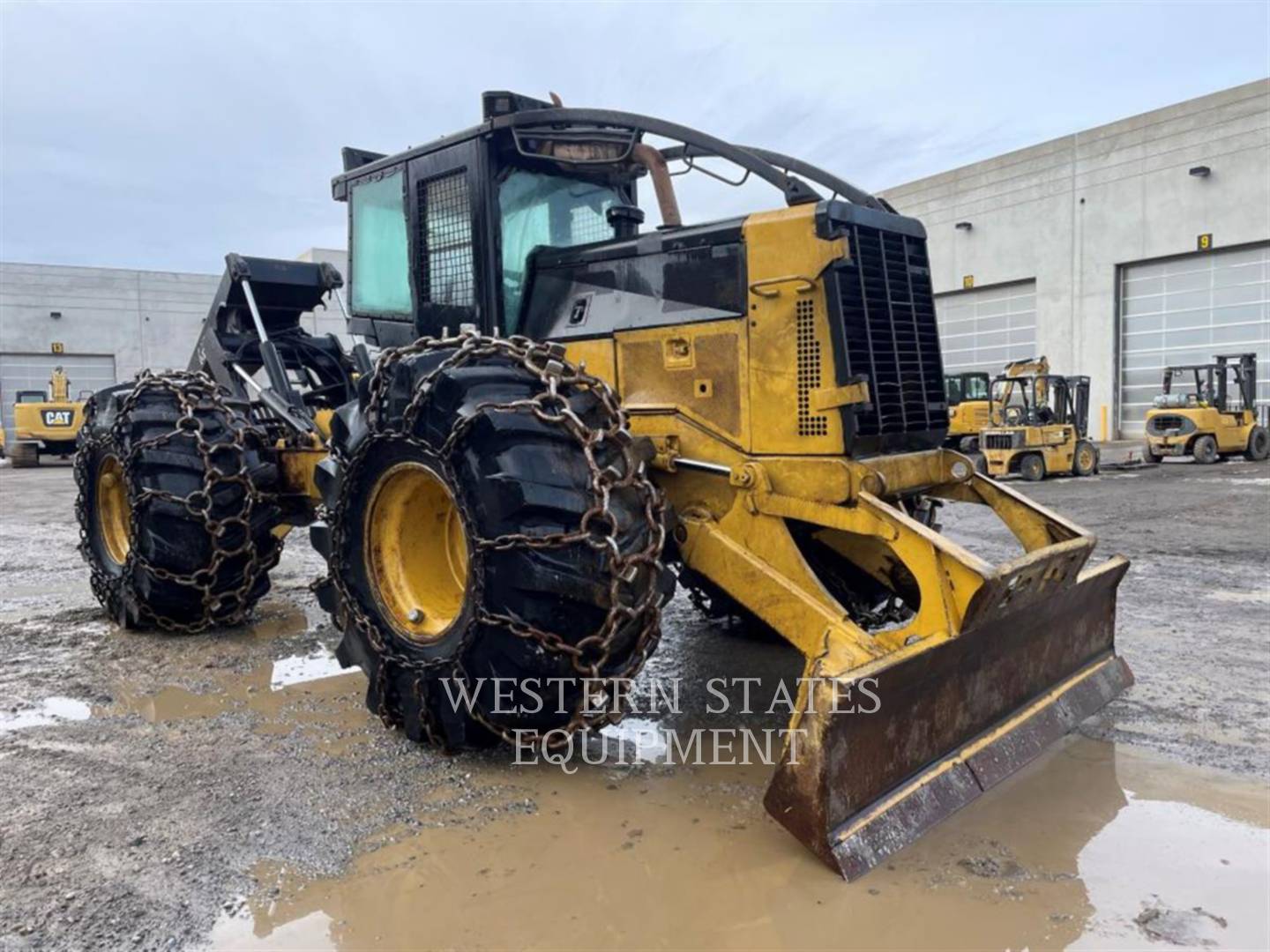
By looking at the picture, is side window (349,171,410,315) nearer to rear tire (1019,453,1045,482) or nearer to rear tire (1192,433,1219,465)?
rear tire (1019,453,1045,482)

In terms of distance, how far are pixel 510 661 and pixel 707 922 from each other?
1.07 m

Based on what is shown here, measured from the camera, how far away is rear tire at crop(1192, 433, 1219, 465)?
19969mm

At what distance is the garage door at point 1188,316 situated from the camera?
23.8 metres

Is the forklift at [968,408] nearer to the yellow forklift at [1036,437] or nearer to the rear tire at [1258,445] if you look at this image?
the yellow forklift at [1036,437]

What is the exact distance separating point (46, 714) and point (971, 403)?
66.3ft

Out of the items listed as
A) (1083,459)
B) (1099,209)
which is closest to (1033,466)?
(1083,459)

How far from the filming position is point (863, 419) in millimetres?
3723

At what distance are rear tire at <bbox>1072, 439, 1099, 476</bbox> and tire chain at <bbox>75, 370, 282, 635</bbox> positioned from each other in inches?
624

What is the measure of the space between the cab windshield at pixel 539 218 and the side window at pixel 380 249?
0.63 metres

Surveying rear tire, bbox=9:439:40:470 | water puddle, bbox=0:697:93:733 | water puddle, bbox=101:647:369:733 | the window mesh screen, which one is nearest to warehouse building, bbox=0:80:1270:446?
rear tire, bbox=9:439:40:470

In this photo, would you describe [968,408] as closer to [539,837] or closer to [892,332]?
[892,332]

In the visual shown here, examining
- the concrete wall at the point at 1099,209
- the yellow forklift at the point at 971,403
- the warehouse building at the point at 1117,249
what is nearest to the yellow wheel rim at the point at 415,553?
the yellow forklift at the point at 971,403

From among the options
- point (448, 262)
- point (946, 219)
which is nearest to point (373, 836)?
point (448, 262)

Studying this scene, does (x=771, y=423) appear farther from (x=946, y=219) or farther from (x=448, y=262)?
(x=946, y=219)
